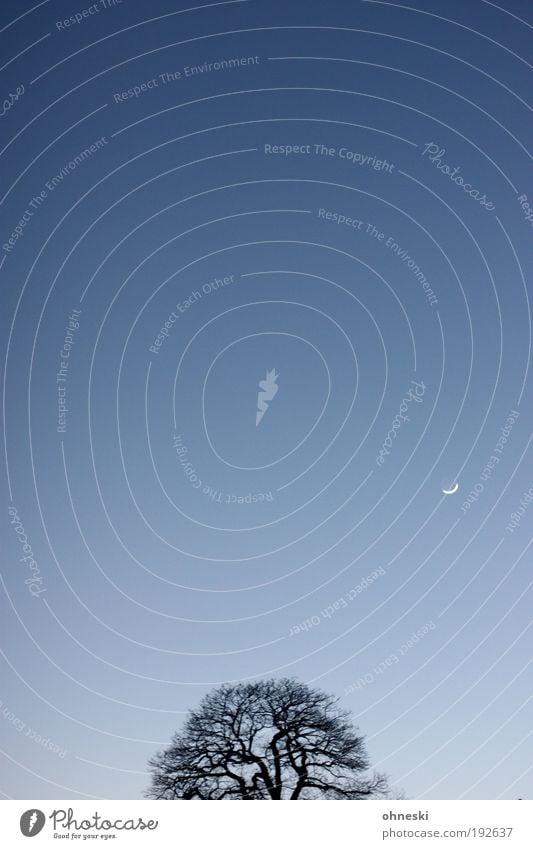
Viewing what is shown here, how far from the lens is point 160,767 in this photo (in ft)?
91.8

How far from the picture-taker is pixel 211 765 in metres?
27.0
